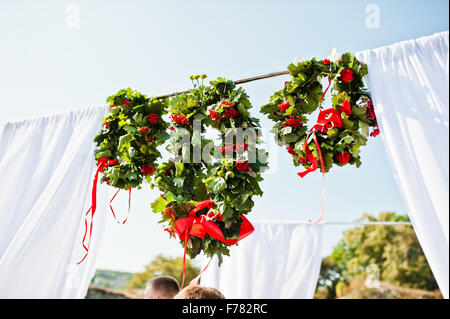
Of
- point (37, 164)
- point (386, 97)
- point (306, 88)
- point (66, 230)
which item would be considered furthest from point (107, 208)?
point (386, 97)

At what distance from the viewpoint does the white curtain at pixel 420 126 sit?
1.41m

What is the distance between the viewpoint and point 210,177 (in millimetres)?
1764

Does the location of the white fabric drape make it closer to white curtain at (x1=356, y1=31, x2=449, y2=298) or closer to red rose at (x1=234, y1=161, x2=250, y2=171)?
red rose at (x1=234, y1=161, x2=250, y2=171)

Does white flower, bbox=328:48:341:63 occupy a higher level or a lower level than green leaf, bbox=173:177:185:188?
higher

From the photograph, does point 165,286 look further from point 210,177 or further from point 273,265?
point 273,265

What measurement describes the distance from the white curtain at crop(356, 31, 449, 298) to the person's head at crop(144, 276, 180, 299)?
7.24ft

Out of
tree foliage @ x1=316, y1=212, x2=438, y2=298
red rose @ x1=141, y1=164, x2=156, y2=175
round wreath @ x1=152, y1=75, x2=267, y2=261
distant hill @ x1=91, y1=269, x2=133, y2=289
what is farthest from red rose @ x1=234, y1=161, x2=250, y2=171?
distant hill @ x1=91, y1=269, x2=133, y2=289

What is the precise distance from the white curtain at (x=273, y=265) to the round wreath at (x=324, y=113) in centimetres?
280

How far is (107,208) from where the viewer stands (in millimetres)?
2305

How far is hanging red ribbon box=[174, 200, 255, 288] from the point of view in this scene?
1.69m

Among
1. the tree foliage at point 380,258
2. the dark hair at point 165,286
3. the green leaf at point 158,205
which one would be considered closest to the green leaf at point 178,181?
the green leaf at point 158,205

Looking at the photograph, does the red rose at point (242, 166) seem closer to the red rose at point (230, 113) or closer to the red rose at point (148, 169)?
the red rose at point (230, 113)

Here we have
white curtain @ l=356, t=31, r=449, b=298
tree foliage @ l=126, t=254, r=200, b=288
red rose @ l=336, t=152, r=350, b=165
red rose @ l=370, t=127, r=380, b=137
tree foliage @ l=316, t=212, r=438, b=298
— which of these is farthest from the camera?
tree foliage @ l=126, t=254, r=200, b=288
